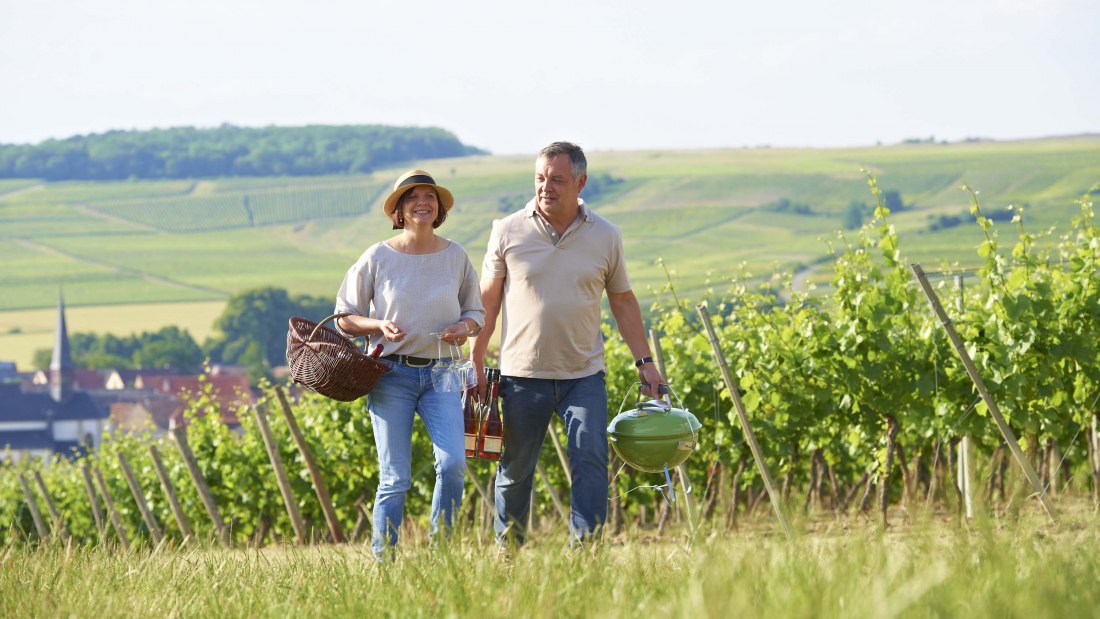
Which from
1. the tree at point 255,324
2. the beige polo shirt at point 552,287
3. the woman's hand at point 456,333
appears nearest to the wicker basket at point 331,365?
the woman's hand at point 456,333

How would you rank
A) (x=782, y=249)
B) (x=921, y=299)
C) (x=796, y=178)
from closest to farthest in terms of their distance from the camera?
(x=921, y=299), (x=782, y=249), (x=796, y=178)

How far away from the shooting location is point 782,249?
10038 centimetres

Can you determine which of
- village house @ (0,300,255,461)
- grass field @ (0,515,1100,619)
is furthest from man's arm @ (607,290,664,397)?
village house @ (0,300,255,461)

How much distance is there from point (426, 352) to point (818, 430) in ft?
13.1

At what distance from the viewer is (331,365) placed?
4.78m

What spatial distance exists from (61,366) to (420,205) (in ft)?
334

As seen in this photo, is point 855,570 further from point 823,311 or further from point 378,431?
point 823,311

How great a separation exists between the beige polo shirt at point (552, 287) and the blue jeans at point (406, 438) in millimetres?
303

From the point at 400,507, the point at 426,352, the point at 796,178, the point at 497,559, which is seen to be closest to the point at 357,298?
the point at 426,352

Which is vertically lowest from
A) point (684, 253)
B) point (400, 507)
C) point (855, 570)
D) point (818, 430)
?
point (684, 253)

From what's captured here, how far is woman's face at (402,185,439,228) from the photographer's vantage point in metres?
4.93

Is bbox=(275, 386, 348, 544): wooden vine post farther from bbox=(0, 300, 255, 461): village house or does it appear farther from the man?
bbox=(0, 300, 255, 461): village house

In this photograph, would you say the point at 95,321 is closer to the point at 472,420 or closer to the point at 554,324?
the point at 472,420

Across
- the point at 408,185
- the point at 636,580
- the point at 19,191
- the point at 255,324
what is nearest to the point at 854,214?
the point at 255,324
